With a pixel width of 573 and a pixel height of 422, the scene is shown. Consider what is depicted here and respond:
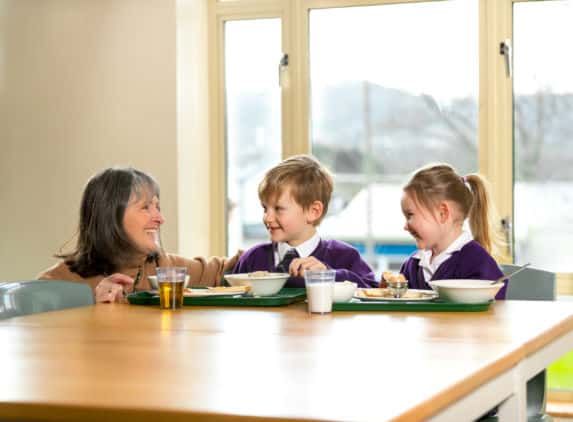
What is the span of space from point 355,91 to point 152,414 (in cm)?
324

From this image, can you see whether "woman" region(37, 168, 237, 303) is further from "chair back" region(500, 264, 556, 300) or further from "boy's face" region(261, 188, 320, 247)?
"chair back" region(500, 264, 556, 300)

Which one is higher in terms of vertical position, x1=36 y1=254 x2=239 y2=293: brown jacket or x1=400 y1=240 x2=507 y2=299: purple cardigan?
x1=400 y1=240 x2=507 y2=299: purple cardigan

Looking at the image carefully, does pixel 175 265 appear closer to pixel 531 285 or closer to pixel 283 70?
pixel 531 285

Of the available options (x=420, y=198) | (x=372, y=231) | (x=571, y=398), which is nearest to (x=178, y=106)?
(x=372, y=231)

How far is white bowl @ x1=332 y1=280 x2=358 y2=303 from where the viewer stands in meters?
2.32

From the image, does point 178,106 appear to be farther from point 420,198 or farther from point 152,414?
point 152,414

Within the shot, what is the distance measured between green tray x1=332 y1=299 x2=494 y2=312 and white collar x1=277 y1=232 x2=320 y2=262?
0.70 meters

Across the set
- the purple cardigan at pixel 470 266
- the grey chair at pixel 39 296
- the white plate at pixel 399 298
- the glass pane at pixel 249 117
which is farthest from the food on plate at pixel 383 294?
the glass pane at pixel 249 117

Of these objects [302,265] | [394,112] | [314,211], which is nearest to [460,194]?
[314,211]

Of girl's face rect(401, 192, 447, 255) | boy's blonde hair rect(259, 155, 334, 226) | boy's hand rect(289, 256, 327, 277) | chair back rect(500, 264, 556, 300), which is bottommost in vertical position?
chair back rect(500, 264, 556, 300)

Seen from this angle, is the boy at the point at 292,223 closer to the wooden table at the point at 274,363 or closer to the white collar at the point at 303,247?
the white collar at the point at 303,247

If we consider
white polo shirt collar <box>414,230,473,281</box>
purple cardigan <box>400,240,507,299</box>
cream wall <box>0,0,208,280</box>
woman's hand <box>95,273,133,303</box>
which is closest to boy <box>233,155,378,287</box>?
white polo shirt collar <box>414,230,473,281</box>

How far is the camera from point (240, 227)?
4.43 metres

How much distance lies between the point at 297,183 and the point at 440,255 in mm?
518
